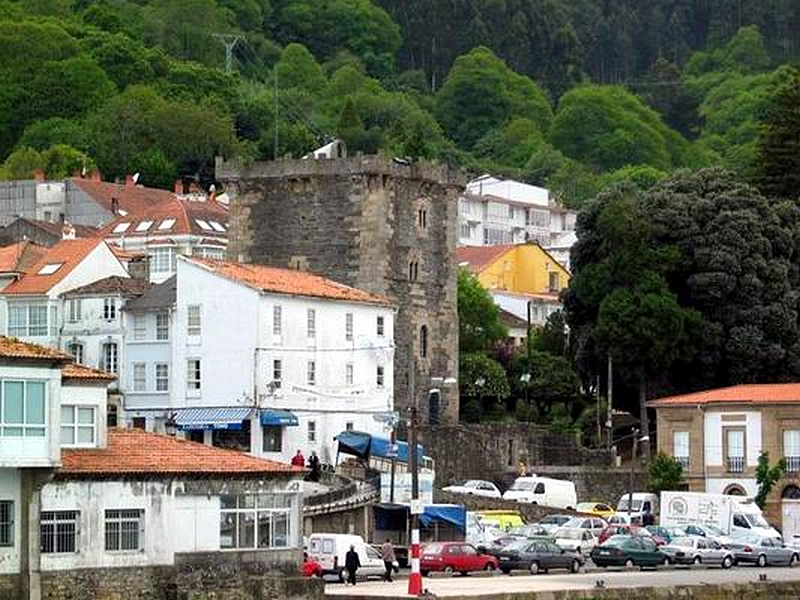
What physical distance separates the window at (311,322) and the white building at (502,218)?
8989cm

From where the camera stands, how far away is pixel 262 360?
9038 centimetres

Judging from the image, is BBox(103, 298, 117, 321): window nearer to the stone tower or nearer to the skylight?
the skylight

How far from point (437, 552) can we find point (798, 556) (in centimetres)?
1378

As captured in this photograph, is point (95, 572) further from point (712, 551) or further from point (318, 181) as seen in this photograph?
point (318, 181)

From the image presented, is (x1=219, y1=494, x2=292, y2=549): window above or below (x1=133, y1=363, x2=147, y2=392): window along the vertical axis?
below

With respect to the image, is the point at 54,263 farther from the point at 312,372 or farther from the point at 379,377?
the point at 379,377

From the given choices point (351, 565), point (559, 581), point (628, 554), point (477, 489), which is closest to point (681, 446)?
point (477, 489)

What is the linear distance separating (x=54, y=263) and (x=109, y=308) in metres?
4.63

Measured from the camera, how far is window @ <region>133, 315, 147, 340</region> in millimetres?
93188

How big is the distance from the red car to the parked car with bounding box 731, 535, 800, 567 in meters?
8.81

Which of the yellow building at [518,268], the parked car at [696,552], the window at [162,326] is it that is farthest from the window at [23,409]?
the yellow building at [518,268]

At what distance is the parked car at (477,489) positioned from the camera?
90.1 m

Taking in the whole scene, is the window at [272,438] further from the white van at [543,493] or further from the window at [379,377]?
the white van at [543,493]

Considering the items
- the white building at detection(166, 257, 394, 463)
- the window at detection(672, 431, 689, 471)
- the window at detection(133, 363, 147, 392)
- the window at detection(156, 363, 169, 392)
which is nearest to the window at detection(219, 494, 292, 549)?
the white building at detection(166, 257, 394, 463)
